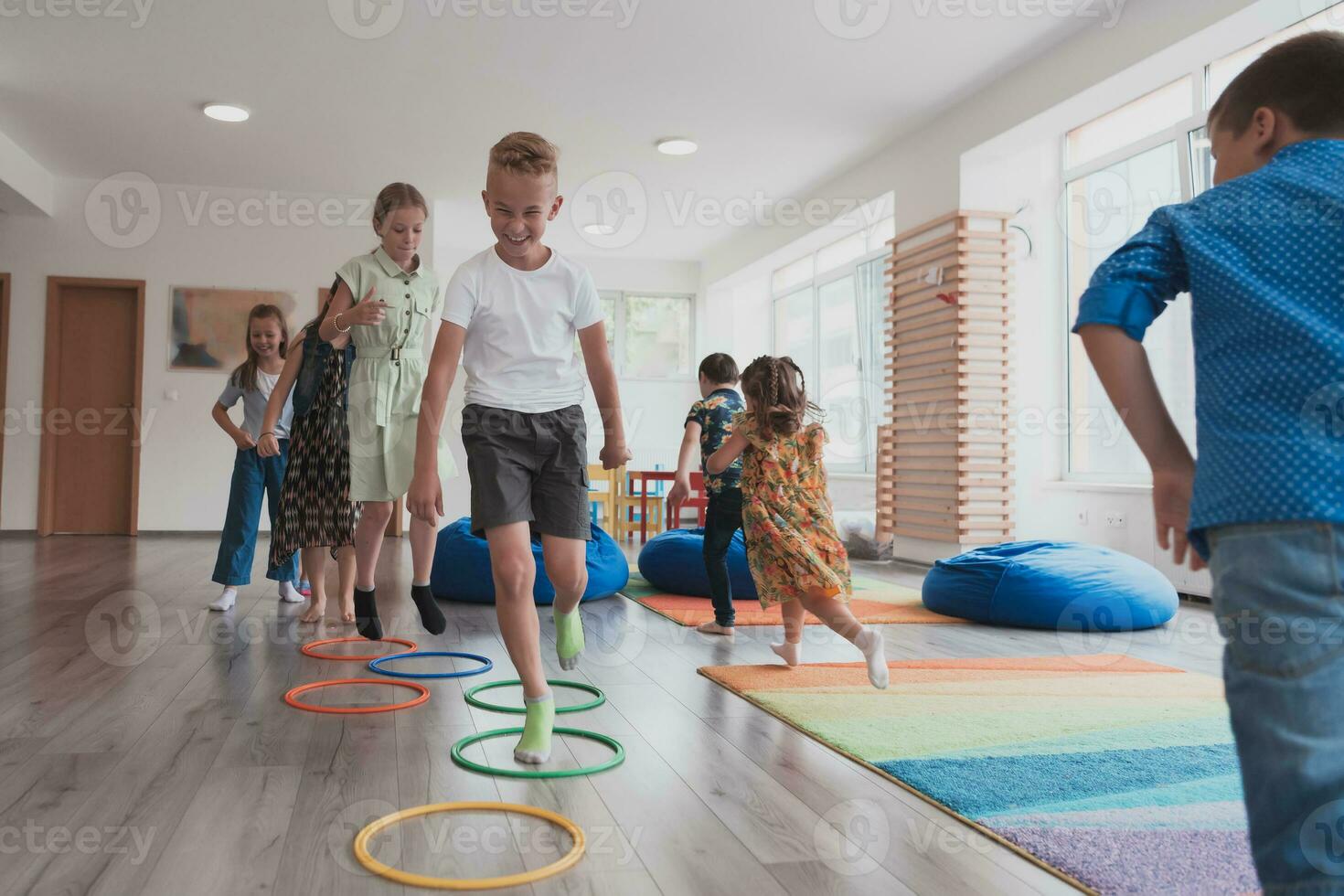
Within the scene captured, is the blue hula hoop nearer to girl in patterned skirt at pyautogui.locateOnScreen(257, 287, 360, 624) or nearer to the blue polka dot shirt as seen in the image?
girl in patterned skirt at pyautogui.locateOnScreen(257, 287, 360, 624)

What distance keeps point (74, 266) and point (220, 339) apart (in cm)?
130

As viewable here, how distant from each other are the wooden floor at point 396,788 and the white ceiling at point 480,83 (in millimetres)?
3341

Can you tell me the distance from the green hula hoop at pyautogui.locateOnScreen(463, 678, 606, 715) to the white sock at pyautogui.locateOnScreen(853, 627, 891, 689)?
2.48ft

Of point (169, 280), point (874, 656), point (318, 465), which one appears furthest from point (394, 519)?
point (874, 656)

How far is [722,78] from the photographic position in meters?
6.09

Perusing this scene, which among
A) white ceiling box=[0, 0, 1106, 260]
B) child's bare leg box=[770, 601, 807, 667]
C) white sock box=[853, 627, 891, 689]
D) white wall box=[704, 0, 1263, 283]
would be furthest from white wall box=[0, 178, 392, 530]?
white sock box=[853, 627, 891, 689]

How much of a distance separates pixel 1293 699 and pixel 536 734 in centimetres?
152

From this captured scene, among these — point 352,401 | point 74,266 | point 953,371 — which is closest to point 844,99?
point 953,371

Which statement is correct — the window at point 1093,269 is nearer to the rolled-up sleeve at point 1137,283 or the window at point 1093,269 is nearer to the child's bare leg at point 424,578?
the child's bare leg at point 424,578

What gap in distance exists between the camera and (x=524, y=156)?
216cm

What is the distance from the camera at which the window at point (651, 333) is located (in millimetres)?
11758

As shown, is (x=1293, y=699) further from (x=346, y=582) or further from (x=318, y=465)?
(x=346, y=582)

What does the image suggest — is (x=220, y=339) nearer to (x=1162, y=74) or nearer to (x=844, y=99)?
(x=844, y=99)

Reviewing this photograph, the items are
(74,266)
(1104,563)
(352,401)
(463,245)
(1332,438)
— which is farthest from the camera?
(463,245)
